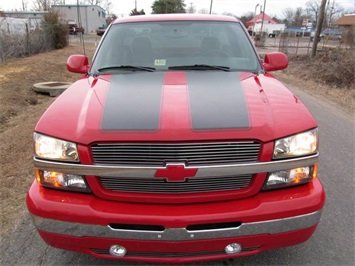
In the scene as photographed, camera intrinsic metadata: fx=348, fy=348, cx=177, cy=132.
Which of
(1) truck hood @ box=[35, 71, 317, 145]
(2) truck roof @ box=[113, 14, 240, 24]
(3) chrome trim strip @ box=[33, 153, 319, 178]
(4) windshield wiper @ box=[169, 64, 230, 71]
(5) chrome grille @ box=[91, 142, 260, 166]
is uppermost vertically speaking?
(2) truck roof @ box=[113, 14, 240, 24]

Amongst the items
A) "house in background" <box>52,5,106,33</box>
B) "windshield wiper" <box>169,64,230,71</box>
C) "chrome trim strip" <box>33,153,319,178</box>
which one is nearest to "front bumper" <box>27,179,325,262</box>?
"chrome trim strip" <box>33,153,319,178</box>

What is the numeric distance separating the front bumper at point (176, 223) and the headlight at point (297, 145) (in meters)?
0.25

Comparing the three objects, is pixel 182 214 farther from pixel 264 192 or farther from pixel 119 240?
pixel 264 192

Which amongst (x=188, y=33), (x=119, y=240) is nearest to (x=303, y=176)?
(x=119, y=240)

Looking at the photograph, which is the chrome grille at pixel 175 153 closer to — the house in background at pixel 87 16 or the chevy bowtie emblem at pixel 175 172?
the chevy bowtie emblem at pixel 175 172

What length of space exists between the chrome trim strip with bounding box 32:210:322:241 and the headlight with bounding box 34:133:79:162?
1.31ft

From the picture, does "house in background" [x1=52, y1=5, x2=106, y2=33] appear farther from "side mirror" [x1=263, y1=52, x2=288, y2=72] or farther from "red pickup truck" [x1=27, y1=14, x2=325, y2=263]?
"red pickup truck" [x1=27, y1=14, x2=325, y2=263]

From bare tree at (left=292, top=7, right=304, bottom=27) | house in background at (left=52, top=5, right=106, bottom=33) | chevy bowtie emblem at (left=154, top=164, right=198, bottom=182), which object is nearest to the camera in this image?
chevy bowtie emblem at (left=154, top=164, right=198, bottom=182)

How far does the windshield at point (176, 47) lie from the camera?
11.1 ft

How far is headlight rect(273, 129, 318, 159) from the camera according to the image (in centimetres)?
221

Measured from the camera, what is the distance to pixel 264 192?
2.26 meters

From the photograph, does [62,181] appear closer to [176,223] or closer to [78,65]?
[176,223]

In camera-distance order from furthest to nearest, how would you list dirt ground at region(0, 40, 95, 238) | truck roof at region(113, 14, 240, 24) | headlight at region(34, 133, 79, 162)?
truck roof at region(113, 14, 240, 24) → dirt ground at region(0, 40, 95, 238) → headlight at region(34, 133, 79, 162)

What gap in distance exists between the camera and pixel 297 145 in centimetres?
227
